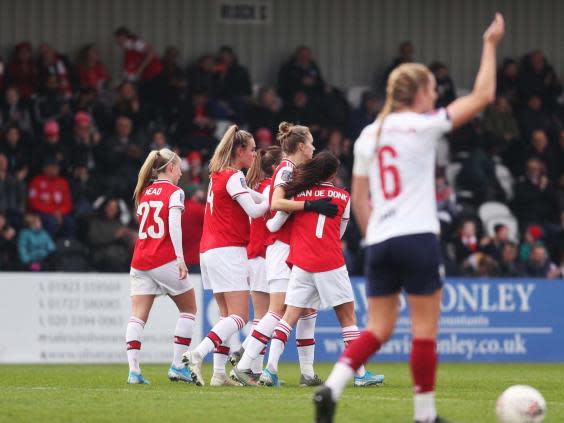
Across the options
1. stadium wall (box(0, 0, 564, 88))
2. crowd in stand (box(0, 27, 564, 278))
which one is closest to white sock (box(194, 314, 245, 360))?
crowd in stand (box(0, 27, 564, 278))

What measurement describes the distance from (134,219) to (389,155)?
41.6ft

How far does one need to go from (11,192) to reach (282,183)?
29.3ft

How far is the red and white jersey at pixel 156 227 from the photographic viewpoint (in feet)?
38.2

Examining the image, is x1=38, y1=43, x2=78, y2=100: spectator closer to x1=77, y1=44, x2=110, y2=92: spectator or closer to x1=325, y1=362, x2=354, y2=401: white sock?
x1=77, y1=44, x2=110, y2=92: spectator

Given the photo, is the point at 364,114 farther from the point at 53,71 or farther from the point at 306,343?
the point at 306,343

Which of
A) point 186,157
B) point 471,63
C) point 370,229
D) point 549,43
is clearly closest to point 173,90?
point 186,157

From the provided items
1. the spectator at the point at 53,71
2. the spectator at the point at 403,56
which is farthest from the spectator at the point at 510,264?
the spectator at the point at 53,71

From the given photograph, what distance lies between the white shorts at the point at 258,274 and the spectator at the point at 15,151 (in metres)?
8.33

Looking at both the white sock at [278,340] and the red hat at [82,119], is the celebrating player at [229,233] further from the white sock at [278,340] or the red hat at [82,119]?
the red hat at [82,119]

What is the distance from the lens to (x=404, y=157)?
24.0 ft

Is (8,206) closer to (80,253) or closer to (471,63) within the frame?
(80,253)

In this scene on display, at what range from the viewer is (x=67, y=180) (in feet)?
65.5

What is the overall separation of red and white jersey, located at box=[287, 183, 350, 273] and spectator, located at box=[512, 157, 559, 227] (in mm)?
12325

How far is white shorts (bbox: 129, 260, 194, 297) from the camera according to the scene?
38.2ft
